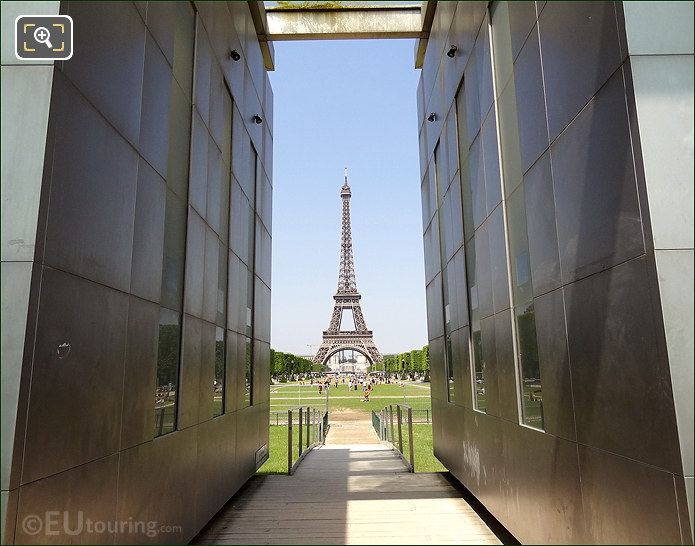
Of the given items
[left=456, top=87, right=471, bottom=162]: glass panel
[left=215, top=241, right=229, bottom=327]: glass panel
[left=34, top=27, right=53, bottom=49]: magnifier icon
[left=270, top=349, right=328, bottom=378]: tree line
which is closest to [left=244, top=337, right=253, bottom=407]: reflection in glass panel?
[left=215, top=241, right=229, bottom=327]: glass panel

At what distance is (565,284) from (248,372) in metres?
5.95

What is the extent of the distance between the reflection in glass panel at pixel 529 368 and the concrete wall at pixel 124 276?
11.1 ft

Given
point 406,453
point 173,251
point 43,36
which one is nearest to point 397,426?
point 406,453

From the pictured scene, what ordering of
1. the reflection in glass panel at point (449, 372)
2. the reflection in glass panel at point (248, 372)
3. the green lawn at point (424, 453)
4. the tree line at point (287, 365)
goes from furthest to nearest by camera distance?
the tree line at point (287, 365)
the green lawn at point (424, 453)
the reflection in glass panel at point (449, 372)
the reflection in glass panel at point (248, 372)

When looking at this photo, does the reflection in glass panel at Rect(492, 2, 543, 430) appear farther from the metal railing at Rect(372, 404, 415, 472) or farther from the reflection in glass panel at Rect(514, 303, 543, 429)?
the metal railing at Rect(372, 404, 415, 472)

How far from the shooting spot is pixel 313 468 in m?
9.66

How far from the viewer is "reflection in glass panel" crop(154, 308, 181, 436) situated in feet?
15.8

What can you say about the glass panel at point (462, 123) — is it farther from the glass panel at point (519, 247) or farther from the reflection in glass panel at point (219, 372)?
the reflection in glass panel at point (219, 372)

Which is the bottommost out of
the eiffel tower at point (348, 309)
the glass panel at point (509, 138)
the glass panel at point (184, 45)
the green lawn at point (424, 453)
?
the green lawn at point (424, 453)

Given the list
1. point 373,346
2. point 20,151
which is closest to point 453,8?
point 20,151

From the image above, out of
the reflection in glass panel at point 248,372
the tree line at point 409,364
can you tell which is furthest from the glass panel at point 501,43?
the tree line at point 409,364

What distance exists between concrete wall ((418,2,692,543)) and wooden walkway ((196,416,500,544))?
23.4 inches

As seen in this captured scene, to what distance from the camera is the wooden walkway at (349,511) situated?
5211mm

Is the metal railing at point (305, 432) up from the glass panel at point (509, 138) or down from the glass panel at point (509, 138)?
down
